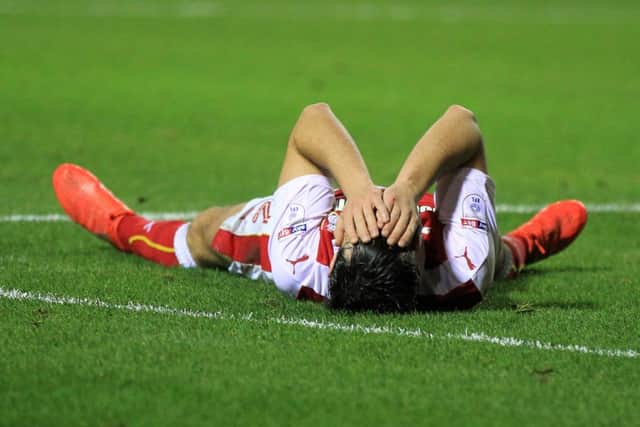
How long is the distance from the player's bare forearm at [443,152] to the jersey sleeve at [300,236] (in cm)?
47

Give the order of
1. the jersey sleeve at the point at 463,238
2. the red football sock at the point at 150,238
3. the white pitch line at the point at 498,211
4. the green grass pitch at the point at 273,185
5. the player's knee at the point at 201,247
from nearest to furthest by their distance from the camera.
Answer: the green grass pitch at the point at 273,185 < the jersey sleeve at the point at 463,238 < the player's knee at the point at 201,247 < the red football sock at the point at 150,238 < the white pitch line at the point at 498,211

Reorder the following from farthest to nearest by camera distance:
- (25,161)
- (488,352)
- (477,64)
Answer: (477,64) → (25,161) → (488,352)

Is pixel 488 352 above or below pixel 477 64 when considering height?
above

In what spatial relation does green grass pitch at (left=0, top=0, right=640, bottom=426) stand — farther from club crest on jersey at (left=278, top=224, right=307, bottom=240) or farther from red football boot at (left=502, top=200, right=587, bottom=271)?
club crest on jersey at (left=278, top=224, right=307, bottom=240)

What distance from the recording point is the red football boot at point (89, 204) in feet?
23.5

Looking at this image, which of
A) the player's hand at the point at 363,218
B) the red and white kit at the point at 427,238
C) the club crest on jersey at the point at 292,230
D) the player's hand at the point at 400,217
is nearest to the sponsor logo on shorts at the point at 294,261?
the red and white kit at the point at 427,238

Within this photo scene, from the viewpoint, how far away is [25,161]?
1074 cm

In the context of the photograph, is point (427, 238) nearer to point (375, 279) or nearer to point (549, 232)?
point (375, 279)

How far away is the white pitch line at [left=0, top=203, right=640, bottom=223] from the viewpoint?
26.8 ft

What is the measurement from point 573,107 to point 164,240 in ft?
29.7

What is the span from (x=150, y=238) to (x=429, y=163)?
183 centimetres

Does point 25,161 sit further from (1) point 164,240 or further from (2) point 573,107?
(2) point 573,107

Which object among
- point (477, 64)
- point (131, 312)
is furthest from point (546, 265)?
point (477, 64)

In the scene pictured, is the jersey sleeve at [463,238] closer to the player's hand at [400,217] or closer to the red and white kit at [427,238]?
the red and white kit at [427,238]
